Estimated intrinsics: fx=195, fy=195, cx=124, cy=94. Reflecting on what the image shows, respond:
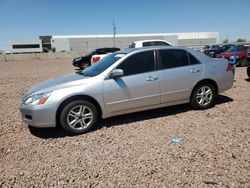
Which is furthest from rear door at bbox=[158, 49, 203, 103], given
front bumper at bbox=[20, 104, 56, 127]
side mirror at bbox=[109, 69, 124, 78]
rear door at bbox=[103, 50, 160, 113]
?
front bumper at bbox=[20, 104, 56, 127]

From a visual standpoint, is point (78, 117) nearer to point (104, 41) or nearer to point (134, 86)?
point (134, 86)

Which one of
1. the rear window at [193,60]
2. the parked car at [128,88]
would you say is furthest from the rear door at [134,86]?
the rear window at [193,60]

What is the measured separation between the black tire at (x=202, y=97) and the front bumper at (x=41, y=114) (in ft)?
10.4

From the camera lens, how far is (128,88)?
3963mm

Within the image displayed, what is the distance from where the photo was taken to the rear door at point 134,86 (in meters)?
3.88

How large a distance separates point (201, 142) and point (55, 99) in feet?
8.78

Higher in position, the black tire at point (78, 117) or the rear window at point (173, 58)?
the rear window at point (173, 58)

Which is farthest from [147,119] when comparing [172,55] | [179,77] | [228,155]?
[228,155]

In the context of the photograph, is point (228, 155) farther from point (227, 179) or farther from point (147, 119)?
point (147, 119)

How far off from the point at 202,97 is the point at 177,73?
0.99 metres

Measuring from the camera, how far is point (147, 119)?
14.5 ft

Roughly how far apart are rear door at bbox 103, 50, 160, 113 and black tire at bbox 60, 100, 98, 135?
0.35m

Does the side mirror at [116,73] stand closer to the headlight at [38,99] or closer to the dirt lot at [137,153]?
the dirt lot at [137,153]

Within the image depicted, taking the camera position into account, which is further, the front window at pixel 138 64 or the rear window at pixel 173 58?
the rear window at pixel 173 58
